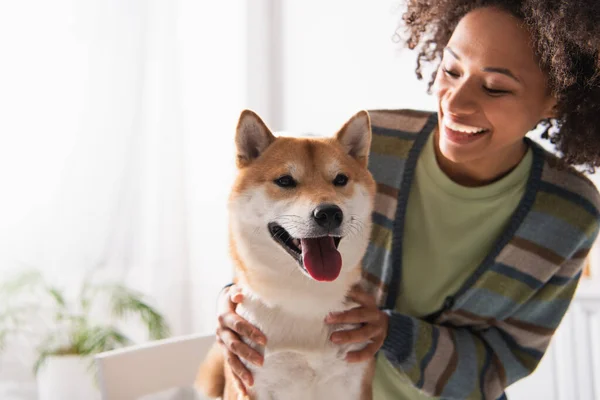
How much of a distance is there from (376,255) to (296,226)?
1.26 feet

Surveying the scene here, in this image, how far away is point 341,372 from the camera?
1104mm

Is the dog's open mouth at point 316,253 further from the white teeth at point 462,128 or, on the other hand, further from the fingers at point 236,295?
the white teeth at point 462,128

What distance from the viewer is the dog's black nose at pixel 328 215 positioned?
3.28ft

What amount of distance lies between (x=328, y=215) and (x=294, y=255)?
93 mm

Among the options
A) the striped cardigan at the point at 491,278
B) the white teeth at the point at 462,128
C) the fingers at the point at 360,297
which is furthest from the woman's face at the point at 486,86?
the fingers at the point at 360,297

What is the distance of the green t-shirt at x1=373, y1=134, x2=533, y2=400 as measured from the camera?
1.33 metres

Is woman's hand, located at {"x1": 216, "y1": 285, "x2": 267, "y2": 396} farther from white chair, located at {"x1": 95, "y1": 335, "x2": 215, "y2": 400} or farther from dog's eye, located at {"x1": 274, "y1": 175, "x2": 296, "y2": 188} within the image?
white chair, located at {"x1": 95, "y1": 335, "x2": 215, "y2": 400}

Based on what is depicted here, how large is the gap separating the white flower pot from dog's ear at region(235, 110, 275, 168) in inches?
51.8

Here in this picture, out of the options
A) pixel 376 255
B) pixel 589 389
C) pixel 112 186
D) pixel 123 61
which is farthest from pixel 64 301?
pixel 589 389

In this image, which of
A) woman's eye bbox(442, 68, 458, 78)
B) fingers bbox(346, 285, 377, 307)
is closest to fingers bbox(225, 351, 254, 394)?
fingers bbox(346, 285, 377, 307)

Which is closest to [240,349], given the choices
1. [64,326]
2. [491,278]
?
[491,278]

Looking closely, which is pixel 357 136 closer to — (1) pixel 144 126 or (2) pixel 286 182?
(2) pixel 286 182

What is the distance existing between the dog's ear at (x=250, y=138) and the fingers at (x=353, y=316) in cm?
31

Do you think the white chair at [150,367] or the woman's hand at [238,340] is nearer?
the woman's hand at [238,340]
